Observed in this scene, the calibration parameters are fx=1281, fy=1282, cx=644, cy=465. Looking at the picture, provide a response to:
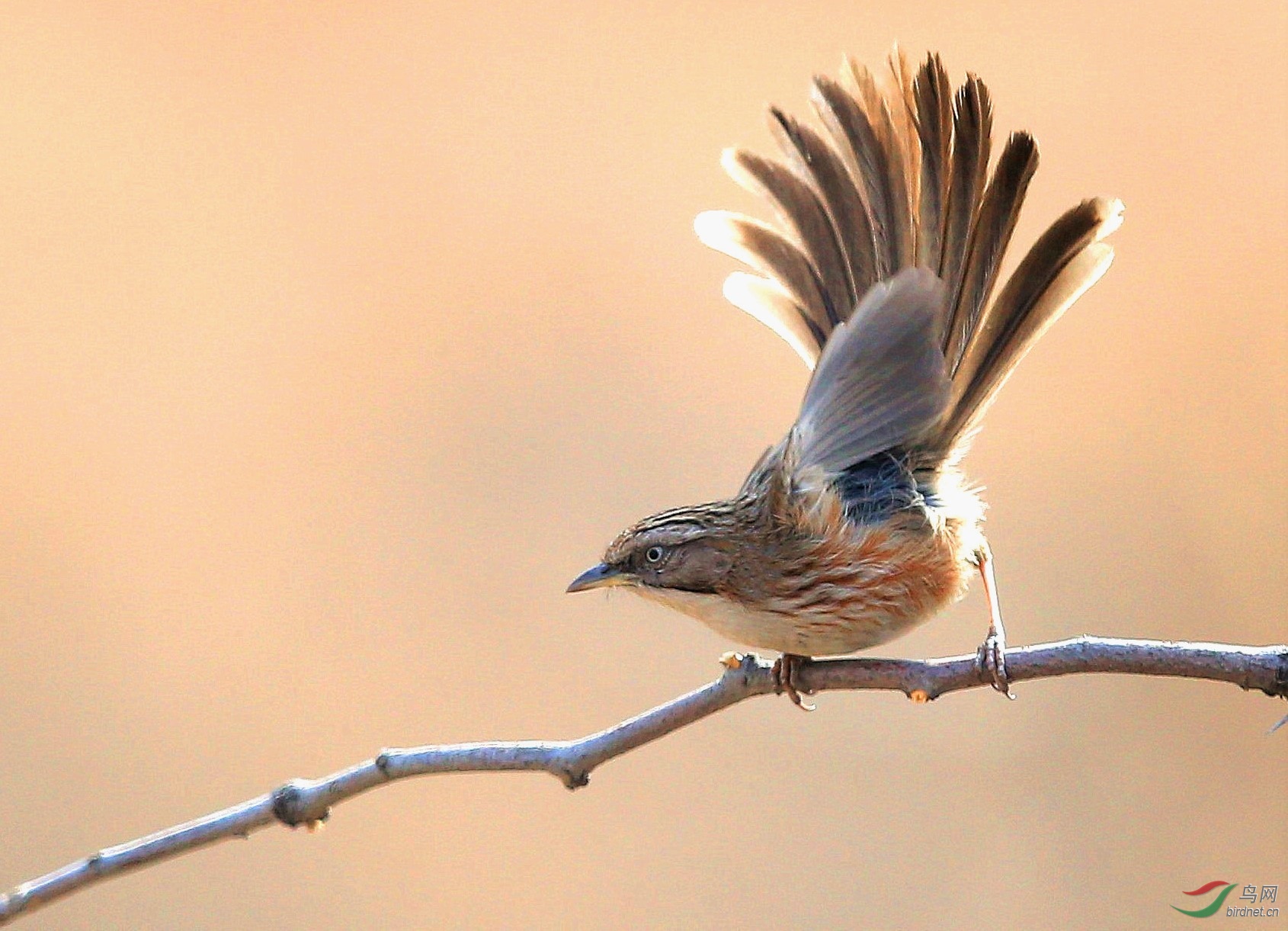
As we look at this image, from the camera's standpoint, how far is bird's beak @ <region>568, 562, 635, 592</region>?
3473 mm

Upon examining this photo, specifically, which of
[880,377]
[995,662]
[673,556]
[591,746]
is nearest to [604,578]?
[673,556]

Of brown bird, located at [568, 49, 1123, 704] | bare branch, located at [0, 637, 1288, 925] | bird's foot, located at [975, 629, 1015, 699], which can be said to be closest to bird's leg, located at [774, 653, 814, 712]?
brown bird, located at [568, 49, 1123, 704]

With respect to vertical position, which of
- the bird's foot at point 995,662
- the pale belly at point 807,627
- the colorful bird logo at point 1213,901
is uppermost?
the pale belly at point 807,627

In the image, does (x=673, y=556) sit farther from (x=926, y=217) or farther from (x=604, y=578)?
(x=926, y=217)

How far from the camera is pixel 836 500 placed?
344 centimetres

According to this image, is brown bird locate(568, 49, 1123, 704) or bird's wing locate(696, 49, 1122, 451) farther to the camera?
bird's wing locate(696, 49, 1122, 451)

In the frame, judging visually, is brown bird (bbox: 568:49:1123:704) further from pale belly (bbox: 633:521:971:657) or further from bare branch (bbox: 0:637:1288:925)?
bare branch (bbox: 0:637:1288:925)

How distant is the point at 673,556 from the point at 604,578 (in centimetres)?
20

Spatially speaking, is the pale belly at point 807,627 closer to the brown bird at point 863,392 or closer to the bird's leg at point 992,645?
the brown bird at point 863,392

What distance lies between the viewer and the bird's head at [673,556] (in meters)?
3.42

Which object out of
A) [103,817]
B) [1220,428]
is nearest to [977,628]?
[1220,428]

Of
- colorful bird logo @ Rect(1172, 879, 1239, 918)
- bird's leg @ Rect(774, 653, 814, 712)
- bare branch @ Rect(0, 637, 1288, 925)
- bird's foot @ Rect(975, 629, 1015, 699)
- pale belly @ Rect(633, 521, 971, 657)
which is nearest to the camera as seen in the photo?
bare branch @ Rect(0, 637, 1288, 925)

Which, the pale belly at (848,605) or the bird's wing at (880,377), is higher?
the bird's wing at (880,377)

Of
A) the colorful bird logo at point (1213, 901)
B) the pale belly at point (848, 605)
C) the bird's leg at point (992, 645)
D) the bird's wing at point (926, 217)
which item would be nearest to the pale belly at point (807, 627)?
the pale belly at point (848, 605)
